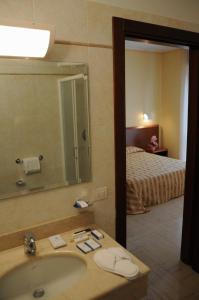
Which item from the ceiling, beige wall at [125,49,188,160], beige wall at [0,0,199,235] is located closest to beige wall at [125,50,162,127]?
beige wall at [125,49,188,160]

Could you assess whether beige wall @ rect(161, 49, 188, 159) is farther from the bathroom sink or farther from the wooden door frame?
the bathroom sink

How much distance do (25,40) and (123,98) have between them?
2.36ft

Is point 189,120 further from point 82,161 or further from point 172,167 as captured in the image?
point 172,167

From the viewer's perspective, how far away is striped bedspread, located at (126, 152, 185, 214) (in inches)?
145

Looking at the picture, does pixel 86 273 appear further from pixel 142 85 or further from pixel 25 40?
pixel 142 85

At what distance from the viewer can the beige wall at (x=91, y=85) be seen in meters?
1.35

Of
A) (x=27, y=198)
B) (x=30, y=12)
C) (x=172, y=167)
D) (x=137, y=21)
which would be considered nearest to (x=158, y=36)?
(x=137, y=21)

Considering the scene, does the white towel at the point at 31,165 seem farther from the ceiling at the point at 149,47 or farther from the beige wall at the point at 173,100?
the beige wall at the point at 173,100

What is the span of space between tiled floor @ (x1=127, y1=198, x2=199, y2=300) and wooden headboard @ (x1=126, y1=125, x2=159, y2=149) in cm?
172

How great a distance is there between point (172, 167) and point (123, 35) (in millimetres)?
3007

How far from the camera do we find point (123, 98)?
5.40 feet

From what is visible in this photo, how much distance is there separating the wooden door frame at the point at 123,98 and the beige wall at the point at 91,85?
0.04 meters

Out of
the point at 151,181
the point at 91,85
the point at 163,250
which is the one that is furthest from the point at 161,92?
the point at 91,85

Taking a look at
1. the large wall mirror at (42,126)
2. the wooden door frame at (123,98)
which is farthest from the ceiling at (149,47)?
the large wall mirror at (42,126)
